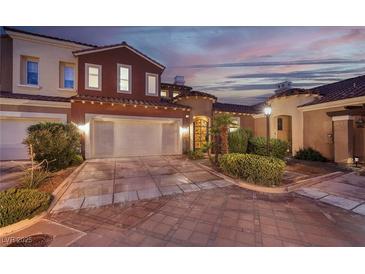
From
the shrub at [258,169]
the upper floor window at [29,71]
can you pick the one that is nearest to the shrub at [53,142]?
the upper floor window at [29,71]

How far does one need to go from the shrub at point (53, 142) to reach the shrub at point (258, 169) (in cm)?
645

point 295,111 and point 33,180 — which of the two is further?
point 295,111

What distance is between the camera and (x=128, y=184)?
5254 mm

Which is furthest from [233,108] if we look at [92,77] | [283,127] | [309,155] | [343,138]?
[92,77]

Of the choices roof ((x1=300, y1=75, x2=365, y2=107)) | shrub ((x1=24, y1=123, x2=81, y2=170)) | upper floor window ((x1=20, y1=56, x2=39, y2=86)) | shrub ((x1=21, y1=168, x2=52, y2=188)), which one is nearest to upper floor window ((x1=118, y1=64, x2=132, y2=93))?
shrub ((x1=24, y1=123, x2=81, y2=170))

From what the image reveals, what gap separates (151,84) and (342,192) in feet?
34.1

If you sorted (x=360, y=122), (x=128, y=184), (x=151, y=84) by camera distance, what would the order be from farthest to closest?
(x=151, y=84) < (x=360, y=122) < (x=128, y=184)

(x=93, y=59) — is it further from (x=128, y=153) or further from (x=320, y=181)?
(x=320, y=181)

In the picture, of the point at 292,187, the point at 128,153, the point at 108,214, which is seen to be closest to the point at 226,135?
the point at 292,187

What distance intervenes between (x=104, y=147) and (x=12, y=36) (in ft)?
24.6

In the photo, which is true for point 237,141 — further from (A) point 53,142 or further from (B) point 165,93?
(A) point 53,142

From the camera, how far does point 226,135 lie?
8250 mm

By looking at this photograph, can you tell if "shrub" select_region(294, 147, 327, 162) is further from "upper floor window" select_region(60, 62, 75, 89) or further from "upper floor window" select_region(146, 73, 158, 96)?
"upper floor window" select_region(60, 62, 75, 89)
